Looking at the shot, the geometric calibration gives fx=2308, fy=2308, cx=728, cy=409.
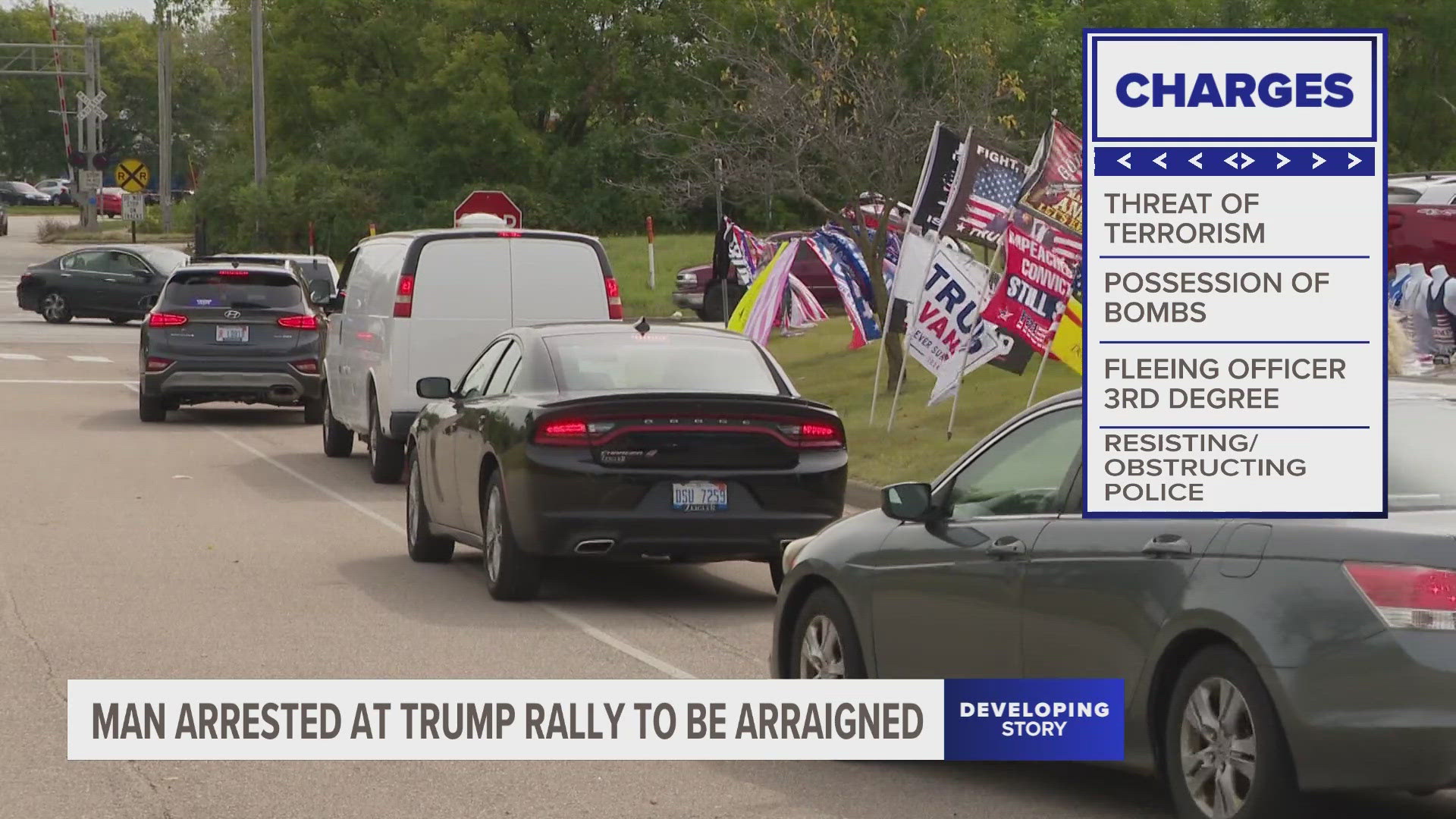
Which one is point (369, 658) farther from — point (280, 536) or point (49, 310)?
point (49, 310)

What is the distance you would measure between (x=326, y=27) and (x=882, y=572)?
192 feet

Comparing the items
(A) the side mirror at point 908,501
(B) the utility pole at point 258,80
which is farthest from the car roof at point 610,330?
(B) the utility pole at point 258,80

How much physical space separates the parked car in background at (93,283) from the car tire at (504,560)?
110 ft

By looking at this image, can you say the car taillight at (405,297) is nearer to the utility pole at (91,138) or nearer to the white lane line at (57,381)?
the white lane line at (57,381)

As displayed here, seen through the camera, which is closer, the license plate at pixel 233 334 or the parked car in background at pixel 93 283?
the license plate at pixel 233 334

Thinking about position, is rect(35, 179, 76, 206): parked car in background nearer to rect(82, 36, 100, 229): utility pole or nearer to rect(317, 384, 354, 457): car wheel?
rect(82, 36, 100, 229): utility pole

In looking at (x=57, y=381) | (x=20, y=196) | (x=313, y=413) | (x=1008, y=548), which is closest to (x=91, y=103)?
(x=20, y=196)

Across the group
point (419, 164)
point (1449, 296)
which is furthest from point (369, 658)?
point (419, 164)

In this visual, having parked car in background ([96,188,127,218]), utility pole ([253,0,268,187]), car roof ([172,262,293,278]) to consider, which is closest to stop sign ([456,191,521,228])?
utility pole ([253,0,268,187])

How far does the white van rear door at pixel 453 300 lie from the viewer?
18562 mm

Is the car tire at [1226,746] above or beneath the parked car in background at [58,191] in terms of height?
beneath

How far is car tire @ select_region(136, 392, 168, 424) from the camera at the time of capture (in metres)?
24.9

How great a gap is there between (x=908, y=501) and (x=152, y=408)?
724 inches

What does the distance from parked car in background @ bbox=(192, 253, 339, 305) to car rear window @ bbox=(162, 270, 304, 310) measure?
372 mm
